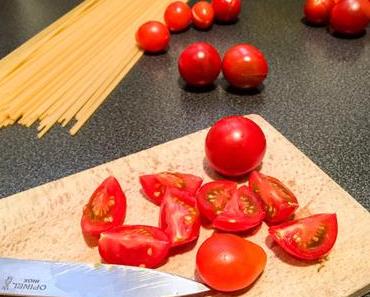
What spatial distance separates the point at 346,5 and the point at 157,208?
912mm

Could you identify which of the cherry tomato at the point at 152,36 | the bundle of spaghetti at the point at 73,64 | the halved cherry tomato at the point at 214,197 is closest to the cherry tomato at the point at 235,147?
the halved cherry tomato at the point at 214,197

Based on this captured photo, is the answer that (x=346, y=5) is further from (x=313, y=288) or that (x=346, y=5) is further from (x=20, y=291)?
(x=20, y=291)

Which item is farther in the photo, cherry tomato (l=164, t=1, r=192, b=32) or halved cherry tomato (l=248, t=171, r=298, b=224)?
cherry tomato (l=164, t=1, r=192, b=32)

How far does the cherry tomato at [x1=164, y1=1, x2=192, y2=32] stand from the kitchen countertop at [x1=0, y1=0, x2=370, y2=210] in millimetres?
36

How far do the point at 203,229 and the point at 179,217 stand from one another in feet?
0.17

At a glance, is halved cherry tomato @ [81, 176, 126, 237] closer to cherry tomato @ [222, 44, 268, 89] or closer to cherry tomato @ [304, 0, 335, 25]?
cherry tomato @ [222, 44, 268, 89]

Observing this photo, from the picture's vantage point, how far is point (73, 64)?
125 centimetres

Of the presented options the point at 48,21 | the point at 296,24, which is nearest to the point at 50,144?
the point at 48,21

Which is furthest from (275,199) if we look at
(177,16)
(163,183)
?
(177,16)

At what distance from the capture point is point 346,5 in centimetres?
135

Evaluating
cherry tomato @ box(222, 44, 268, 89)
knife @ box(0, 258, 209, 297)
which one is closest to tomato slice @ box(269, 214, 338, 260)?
knife @ box(0, 258, 209, 297)

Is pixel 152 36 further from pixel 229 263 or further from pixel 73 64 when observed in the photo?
pixel 229 263

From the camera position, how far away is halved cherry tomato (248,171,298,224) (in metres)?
0.73

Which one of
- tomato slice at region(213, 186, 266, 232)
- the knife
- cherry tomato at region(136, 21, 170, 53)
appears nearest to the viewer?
the knife
